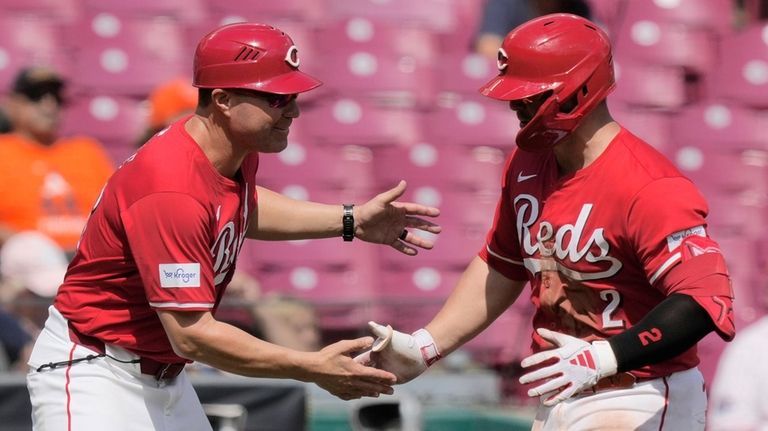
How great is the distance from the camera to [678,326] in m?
3.70

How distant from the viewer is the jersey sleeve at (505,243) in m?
4.32

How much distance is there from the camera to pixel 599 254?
3908 millimetres

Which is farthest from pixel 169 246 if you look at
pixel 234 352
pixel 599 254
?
pixel 599 254

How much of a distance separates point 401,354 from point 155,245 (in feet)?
2.94

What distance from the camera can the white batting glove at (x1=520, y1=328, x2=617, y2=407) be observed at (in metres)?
3.74

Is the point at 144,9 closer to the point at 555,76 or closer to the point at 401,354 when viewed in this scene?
the point at 401,354

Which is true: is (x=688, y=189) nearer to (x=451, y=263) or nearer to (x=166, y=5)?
(x=451, y=263)

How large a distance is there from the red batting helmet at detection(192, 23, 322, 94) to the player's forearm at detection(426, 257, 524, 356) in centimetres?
88

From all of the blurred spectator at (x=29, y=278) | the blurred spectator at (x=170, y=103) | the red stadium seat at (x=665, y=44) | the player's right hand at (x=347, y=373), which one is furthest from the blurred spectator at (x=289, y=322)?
the red stadium seat at (x=665, y=44)

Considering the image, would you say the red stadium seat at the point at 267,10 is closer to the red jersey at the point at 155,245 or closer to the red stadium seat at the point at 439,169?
the red stadium seat at the point at 439,169

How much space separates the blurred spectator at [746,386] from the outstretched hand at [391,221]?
6.38 feet

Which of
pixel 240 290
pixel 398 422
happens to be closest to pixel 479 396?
pixel 398 422

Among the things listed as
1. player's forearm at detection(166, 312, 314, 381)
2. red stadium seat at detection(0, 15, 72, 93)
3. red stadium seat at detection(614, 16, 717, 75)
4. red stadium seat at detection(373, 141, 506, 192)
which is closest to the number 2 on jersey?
player's forearm at detection(166, 312, 314, 381)

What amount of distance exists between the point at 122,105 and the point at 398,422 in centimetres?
359
